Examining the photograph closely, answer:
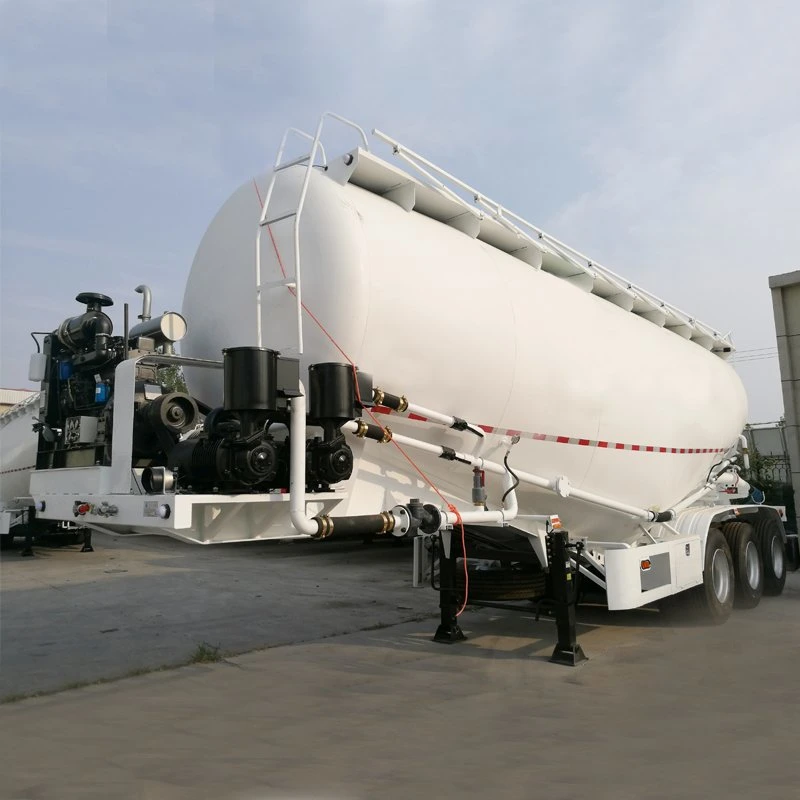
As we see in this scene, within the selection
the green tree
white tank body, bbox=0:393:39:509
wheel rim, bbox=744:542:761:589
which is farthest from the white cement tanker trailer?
white tank body, bbox=0:393:39:509

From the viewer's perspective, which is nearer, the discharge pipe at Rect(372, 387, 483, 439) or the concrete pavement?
the concrete pavement

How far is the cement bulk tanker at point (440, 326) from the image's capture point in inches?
186

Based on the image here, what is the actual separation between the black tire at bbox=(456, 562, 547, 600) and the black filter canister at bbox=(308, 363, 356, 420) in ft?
10.0

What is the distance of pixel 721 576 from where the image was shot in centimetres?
791

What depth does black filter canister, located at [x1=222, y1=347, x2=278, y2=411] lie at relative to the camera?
4160mm

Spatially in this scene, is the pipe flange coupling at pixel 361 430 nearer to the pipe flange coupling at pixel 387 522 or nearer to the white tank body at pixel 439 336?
the white tank body at pixel 439 336

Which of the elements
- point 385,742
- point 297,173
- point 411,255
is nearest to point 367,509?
point 385,742

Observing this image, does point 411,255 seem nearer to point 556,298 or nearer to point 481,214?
point 481,214

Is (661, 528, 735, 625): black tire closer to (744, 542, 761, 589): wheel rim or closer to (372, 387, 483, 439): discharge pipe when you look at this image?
(744, 542, 761, 589): wheel rim

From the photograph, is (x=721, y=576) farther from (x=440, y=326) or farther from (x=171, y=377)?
(x=171, y=377)

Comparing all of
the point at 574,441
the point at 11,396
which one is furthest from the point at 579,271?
the point at 11,396

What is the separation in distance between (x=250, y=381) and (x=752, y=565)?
23.7ft

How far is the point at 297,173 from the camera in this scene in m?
5.10

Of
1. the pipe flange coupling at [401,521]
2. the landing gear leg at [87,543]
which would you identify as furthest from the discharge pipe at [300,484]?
the landing gear leg at [87,543]
